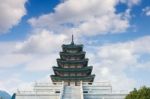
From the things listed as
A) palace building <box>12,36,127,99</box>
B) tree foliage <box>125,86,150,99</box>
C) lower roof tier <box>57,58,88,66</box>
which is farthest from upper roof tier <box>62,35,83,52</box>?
tree foliage <box>125,86,150,99</box>

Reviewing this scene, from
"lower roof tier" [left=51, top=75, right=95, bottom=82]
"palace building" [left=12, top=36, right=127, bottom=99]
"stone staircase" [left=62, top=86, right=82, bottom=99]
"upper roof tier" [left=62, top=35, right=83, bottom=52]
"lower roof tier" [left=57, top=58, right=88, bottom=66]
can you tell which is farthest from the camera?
"upper roof tier" [left=62, top=35, right=83, bottom=52]

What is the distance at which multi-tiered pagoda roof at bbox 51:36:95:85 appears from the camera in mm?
71750

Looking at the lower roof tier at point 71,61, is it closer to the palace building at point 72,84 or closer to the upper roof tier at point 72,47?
the palace building at point 72,84

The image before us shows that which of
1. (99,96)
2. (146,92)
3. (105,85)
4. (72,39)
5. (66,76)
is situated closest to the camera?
(146,92)

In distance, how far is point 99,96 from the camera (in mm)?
55250

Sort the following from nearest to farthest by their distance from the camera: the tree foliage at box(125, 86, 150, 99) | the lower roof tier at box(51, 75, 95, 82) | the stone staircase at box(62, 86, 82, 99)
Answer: the tree foliage at box(125, 86, 150, 99) → the stone staircase at box(62, 86, 82, 99) → the lower roof tier at box(51, 75, 95, 82)

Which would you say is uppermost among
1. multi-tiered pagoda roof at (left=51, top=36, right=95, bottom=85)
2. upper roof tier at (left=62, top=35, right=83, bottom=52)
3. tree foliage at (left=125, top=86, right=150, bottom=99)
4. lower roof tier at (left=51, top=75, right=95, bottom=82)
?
upper roof tier at (left=62, top=35, right=83, bottom=52)

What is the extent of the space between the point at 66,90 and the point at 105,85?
891cm

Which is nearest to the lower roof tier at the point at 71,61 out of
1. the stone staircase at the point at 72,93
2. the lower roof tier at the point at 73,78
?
the lower roof tier at the point at 73,78

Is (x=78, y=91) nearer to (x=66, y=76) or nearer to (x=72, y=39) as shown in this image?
(x=66, y=76)

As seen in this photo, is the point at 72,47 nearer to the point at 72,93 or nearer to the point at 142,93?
the point at 72,93

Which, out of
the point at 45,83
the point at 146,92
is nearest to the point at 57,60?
the point at 45,83

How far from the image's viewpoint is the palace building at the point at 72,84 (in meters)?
55.1

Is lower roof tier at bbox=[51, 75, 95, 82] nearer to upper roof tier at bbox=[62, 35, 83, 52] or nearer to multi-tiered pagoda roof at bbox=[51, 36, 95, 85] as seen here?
multi-tiered pagoda roof at bbox=[51, 36, 95, 85]
